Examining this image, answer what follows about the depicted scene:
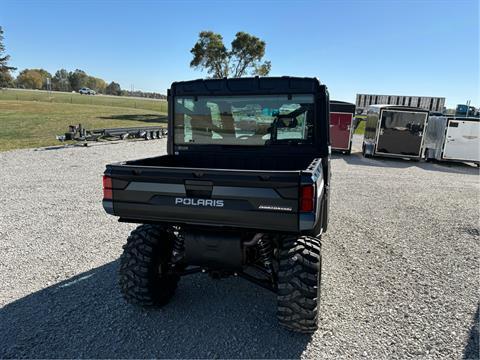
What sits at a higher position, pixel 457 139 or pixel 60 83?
pixel 60 83

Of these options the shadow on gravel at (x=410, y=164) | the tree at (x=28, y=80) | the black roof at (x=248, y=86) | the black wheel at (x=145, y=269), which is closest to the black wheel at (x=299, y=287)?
the black wheel at (x=145, y=269)

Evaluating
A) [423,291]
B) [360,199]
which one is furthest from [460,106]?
[423,291]

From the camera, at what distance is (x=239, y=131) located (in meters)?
3.94

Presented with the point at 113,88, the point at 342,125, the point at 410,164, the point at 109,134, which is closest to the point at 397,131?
the point at 410,164

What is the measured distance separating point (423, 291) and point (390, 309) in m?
0.67

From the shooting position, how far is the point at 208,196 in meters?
2.56

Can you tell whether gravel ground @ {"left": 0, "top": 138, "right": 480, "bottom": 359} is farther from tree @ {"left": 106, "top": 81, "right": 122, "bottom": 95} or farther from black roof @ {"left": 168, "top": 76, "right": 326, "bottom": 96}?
tree @ {"left": 106, "top": 81, "right": 122, "bottom": 95}

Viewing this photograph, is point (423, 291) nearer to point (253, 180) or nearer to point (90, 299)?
point (253, 180)

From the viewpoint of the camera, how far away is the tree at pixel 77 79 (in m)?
112

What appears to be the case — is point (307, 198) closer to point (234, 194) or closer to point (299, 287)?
point (234, 194)

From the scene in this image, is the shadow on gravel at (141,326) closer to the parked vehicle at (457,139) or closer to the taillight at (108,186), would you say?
the taillight at (108,186)

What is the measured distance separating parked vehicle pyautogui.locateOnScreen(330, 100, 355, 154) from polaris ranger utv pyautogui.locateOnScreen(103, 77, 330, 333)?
13.0 m

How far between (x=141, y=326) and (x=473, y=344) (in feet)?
9.68

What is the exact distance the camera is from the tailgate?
7.85 feet
